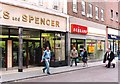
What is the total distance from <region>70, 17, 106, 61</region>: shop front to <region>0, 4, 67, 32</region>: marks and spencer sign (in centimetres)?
220

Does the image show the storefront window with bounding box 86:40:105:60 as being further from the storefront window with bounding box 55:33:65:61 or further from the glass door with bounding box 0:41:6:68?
the glass door with bounding box 0:41:6:68

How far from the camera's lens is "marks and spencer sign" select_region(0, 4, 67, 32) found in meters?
19.6

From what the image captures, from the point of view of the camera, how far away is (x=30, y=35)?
24.8 metres

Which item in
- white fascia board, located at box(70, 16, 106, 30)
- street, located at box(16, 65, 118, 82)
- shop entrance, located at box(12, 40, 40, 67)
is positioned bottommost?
street, located at box(16, 65, 118, 82)

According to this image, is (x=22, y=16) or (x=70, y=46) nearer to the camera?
(x=22, y=16)

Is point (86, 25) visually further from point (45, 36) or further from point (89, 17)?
point (45, 36)

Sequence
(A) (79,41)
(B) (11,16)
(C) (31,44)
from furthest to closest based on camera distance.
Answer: (A) (79,41) → (C) (31,44) → (B) (11,16)

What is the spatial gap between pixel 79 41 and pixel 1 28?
448 inches

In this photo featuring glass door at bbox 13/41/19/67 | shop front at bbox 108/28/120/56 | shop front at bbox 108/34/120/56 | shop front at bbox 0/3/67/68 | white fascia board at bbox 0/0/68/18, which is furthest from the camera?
shop front at bbox 108/34/120/56

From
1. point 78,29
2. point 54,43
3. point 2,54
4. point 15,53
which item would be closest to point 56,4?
point 54,43

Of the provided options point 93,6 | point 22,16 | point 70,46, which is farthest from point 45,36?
point 93,6

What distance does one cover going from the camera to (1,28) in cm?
2078

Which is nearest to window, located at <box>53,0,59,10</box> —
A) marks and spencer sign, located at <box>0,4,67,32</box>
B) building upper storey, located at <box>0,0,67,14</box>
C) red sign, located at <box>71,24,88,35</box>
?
building upper storey, located at <box>0,0,67,14</box>

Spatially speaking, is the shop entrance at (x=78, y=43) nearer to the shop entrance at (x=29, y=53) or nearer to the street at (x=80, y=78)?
the shop entrance at (x=29, y=53)
